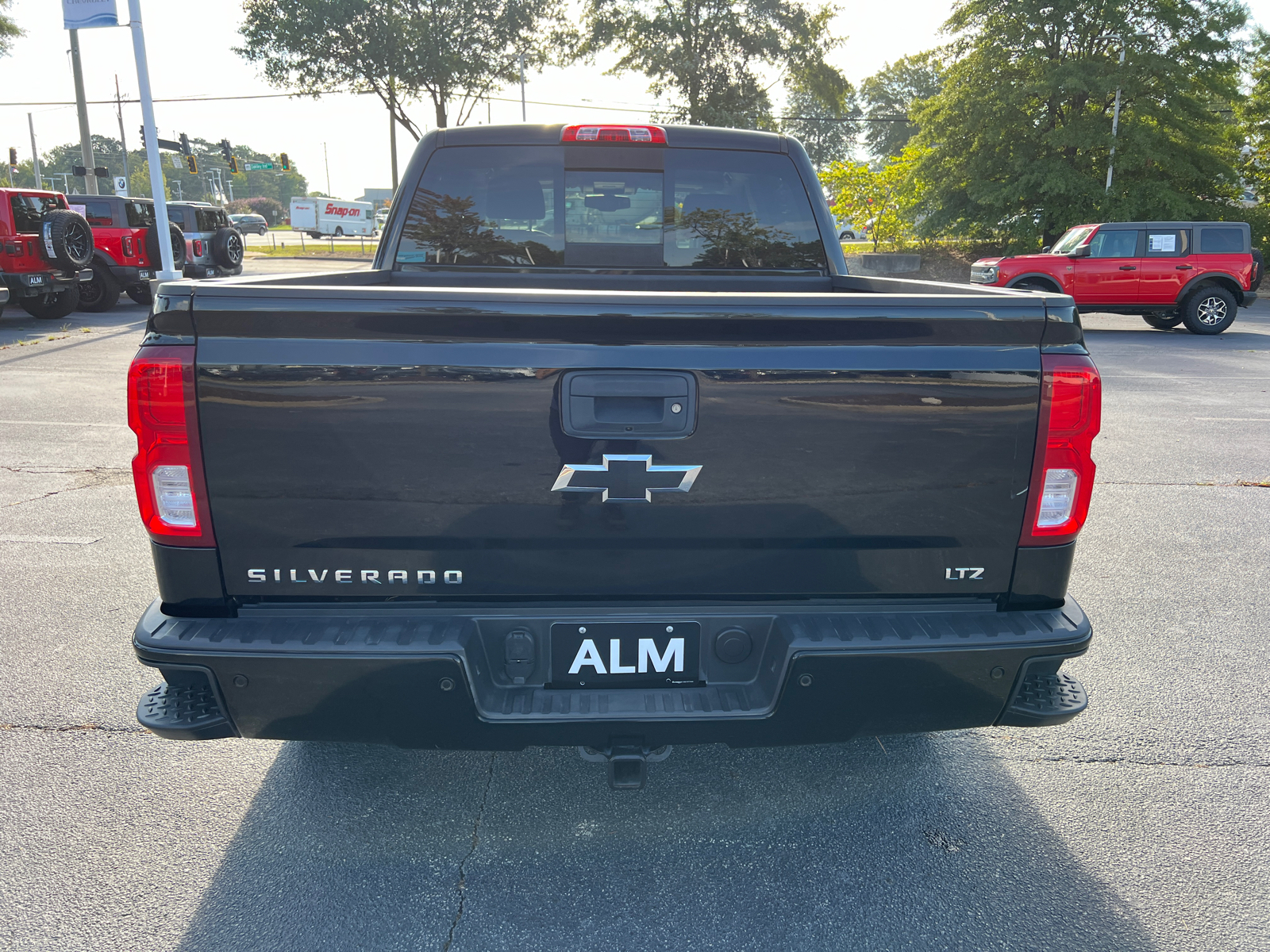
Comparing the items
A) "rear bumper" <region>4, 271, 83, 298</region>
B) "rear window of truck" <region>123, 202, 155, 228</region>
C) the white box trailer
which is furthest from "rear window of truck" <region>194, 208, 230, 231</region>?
the white box trailer

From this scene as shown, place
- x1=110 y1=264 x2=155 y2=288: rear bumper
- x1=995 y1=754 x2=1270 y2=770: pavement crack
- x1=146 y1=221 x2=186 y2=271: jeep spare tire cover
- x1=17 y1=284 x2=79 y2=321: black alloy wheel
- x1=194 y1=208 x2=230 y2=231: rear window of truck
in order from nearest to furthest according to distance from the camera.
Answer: x1=995 y1=754 x2=1270 y2=770: pavement crack → x1=17 y1=284 x2=79 y2=321: black alloy wheel → x1=110 y1=264 x2=155 y2=288: rear bumper → x1=146 y1=221 x2=186 y2=271: jeep spare tire cover → x1=194 y1=208 x2=230 y2=231: rear window of truck

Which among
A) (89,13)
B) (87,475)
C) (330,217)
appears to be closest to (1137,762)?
(87,475)

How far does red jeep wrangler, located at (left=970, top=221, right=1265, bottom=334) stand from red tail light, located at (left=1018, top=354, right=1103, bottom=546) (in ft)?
47.1

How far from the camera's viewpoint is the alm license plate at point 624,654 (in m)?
1.98

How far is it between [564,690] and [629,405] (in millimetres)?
713

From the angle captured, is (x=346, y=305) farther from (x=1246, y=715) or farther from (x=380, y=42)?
(x=380, y=42)

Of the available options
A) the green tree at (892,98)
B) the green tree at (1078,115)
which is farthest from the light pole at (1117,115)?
the green tree at (892,98)

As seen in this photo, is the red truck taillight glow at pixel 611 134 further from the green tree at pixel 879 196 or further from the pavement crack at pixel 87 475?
the green tree at pixel 879 196

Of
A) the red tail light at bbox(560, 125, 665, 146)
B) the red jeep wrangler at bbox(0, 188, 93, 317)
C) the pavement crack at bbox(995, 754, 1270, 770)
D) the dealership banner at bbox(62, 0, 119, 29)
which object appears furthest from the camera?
the dealership banner at bbox(62, 0, 119, 29)

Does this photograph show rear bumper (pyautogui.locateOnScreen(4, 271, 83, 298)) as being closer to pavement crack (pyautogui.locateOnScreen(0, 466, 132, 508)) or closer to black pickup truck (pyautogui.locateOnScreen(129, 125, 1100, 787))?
pavement crack (pyautogui.locateOnScreen(0, 466, 132, 508))

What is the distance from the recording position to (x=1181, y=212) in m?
22.9

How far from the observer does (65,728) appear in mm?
2961

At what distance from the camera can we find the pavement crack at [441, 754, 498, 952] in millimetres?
2057

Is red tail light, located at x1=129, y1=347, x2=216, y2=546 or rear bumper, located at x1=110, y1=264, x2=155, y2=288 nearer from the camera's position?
red tail light, located at x1=129, y1=347, x2=216, y2=546
